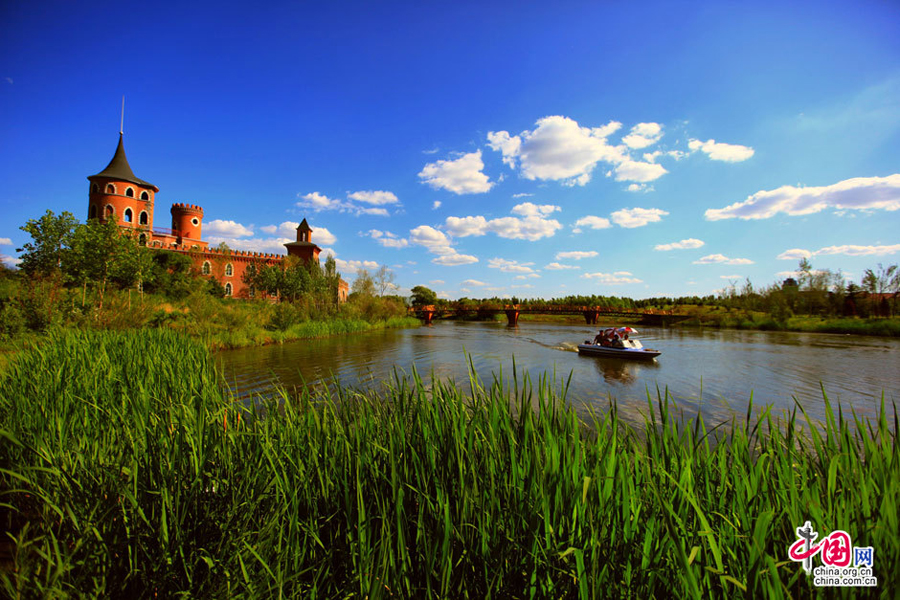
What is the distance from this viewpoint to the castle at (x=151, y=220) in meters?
53.0

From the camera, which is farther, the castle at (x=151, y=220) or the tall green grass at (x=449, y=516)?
the castle at (x=151, y=220)

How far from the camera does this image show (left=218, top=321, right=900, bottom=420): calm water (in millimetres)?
10836

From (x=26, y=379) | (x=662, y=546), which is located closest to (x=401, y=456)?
(x=662, y=546)

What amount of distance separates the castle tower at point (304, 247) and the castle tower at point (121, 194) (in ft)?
69.0

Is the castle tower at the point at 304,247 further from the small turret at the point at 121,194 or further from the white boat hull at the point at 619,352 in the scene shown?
the white boat hull at the point at 619,352

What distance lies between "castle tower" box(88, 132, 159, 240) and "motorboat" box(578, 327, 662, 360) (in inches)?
2366

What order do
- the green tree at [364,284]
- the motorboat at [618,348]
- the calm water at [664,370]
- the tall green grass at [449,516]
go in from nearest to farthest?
the tall green grass at [449,516]
the calm water at [664,370]
the motorboat at [618,348]
the green tree at [364,284]

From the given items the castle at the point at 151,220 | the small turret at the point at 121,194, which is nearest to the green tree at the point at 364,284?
the castle at the point at 151,220

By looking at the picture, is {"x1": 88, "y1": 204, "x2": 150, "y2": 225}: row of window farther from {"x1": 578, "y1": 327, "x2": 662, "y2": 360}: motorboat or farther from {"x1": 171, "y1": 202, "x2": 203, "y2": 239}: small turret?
{"x1": 578, "y1": 327, "x2": 662, "y2": 360}: motorboat

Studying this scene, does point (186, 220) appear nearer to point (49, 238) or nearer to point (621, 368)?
point (49, 238)

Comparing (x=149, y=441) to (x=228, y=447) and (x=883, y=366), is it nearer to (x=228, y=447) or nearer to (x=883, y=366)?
(x=228, y=447)

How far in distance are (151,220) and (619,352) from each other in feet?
230

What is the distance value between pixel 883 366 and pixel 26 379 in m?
27.4

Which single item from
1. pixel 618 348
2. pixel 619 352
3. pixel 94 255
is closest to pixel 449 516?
pixel 619 352
